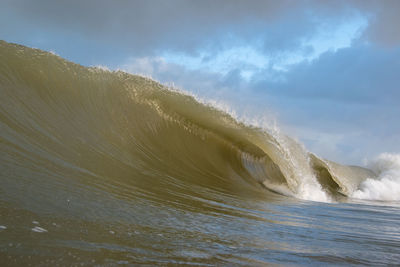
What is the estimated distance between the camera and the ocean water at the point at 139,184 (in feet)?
7.27

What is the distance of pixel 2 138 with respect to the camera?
4156 mm

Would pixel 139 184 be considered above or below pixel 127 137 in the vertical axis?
below

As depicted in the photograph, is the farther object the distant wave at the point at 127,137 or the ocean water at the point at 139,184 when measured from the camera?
the distant wave at the point at 127,137

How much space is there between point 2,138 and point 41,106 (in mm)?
1916

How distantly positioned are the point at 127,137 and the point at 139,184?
254cm

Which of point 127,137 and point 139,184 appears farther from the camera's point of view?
point 127,137

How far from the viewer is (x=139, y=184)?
4.33 meters

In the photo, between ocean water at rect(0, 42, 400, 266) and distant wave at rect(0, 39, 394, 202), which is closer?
ocean water at rect(0, 42, 400, 266)

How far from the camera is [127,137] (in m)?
6.73

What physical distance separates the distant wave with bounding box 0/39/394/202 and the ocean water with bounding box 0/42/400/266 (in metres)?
0.03

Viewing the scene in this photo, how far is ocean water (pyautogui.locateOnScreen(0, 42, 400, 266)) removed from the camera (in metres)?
2.21

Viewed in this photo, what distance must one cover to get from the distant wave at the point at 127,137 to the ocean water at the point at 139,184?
3cm

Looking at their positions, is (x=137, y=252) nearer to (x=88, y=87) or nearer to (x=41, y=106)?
(x=41, y=106)

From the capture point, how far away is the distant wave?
4426 millimetres
